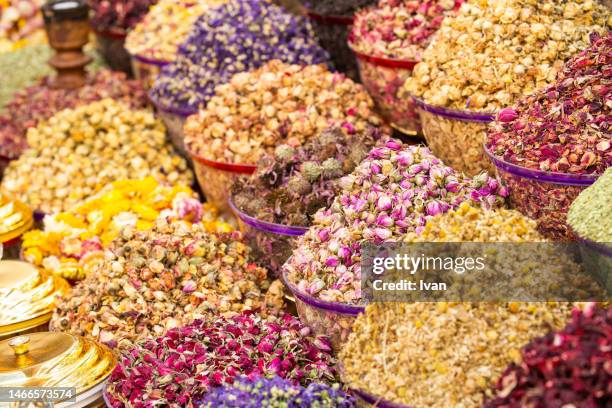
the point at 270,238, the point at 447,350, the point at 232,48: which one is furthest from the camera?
the point at 232,48

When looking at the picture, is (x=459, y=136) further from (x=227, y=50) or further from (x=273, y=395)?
(x=227, y=50)

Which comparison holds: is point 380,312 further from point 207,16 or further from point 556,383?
point 207,16

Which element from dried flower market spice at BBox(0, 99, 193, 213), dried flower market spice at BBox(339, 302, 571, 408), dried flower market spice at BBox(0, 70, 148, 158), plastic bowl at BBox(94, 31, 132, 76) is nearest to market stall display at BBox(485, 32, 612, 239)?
dried flower market spice at BBox(339, 302, 571, 408)

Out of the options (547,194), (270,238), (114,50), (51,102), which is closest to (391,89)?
(270,238)

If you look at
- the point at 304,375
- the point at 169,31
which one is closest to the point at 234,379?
the point at 304,375

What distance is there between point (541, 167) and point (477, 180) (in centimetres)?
21

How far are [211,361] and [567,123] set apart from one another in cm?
113

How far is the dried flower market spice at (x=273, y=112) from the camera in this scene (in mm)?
3117

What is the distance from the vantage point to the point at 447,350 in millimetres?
1776

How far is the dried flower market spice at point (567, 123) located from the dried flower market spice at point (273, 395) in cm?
79

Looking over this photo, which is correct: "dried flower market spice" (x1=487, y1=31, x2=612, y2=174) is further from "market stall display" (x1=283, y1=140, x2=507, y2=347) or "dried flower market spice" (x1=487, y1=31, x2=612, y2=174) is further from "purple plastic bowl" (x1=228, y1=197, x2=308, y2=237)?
"purple plastic bowl" (x1=228, y1=197, x2=308, y2=237)

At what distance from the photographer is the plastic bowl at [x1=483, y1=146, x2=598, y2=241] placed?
6.93 feet

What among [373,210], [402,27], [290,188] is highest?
[402,27]

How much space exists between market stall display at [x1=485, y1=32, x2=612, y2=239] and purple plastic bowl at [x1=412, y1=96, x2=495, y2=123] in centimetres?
17
